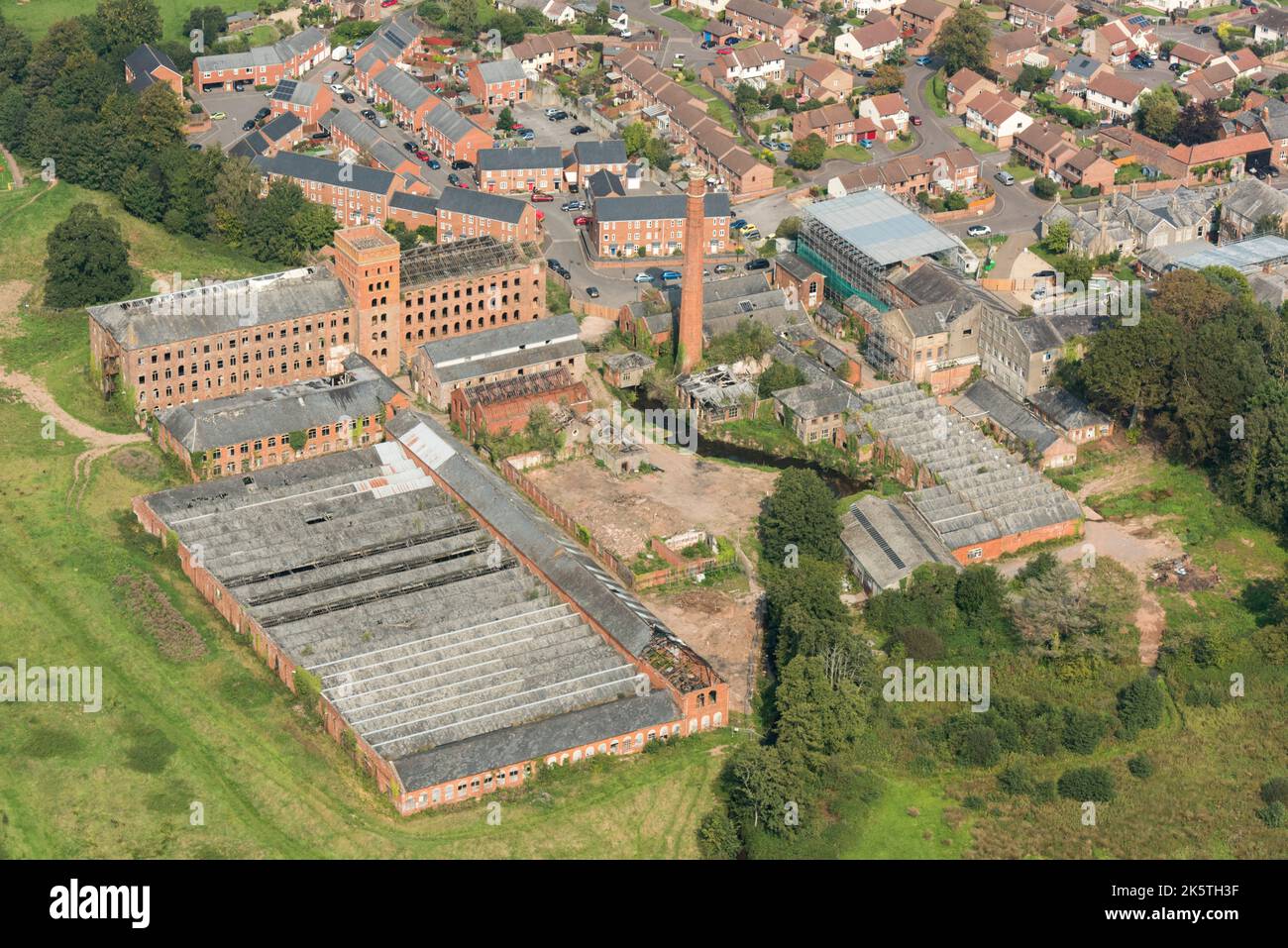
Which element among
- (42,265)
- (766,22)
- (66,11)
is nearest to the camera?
(42,265)

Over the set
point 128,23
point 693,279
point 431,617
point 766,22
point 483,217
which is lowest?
point 431,617

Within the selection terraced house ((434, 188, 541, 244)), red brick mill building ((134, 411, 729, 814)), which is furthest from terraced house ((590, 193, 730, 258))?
red brick mill building ((134, 411, 729, 814))

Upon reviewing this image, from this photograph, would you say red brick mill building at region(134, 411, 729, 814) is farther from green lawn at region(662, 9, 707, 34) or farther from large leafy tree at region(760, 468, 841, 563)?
green lawn at region(662, 9, 707, 34)

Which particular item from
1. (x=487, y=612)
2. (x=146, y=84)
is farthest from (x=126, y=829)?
(x=146, y=84)

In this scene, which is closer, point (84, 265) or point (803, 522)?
point (803, 522)

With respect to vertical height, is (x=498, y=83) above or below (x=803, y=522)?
above

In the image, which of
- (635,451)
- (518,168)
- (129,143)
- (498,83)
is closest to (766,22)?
(498,83)

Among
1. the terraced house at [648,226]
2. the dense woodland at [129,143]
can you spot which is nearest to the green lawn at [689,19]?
the dense woodland at [129,143]

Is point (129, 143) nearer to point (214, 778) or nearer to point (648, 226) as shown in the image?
point (648, 226)
